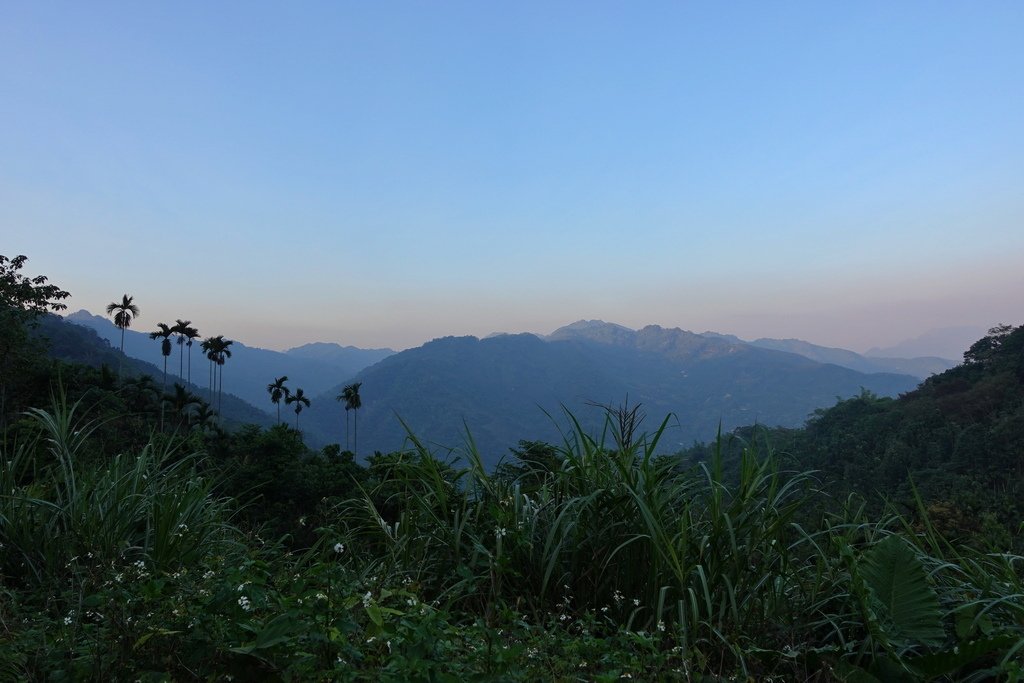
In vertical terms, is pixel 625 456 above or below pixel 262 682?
above

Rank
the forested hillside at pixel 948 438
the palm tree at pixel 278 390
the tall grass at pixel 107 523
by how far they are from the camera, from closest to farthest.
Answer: the tall grass at pixel 107 523
the forested hillside at pixel 948 438
the palm tree at pixel 278 390

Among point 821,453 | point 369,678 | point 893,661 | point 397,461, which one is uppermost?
point 397,461

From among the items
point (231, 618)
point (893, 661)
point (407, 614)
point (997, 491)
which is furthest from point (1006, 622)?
point (997, 491)

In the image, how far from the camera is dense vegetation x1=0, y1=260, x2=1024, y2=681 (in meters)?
2.05

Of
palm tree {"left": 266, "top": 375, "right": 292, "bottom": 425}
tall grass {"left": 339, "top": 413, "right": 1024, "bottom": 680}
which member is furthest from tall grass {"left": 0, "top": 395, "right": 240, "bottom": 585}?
palm tree {"left": 266, "top": 375, "right": 292, "bottom": 425}

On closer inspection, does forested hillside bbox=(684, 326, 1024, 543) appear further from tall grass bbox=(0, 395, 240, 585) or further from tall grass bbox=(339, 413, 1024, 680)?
tall grass bbox=(0, 395, 240, 585)

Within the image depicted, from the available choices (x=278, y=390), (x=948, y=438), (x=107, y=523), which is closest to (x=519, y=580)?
(x=107, y=523)

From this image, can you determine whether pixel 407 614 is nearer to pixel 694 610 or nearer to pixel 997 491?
pixel 694 610

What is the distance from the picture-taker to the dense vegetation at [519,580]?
2053 millimetres

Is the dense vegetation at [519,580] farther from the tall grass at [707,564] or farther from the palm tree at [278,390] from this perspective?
the palm tree at [278,390]

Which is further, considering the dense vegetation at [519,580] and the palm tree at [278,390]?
the palm tree at [278,390]

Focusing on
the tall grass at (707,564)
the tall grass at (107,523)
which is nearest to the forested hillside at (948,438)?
the tall grass at (707,564)

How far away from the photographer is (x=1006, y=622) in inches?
99.8

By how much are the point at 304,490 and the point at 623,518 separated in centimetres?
2750
